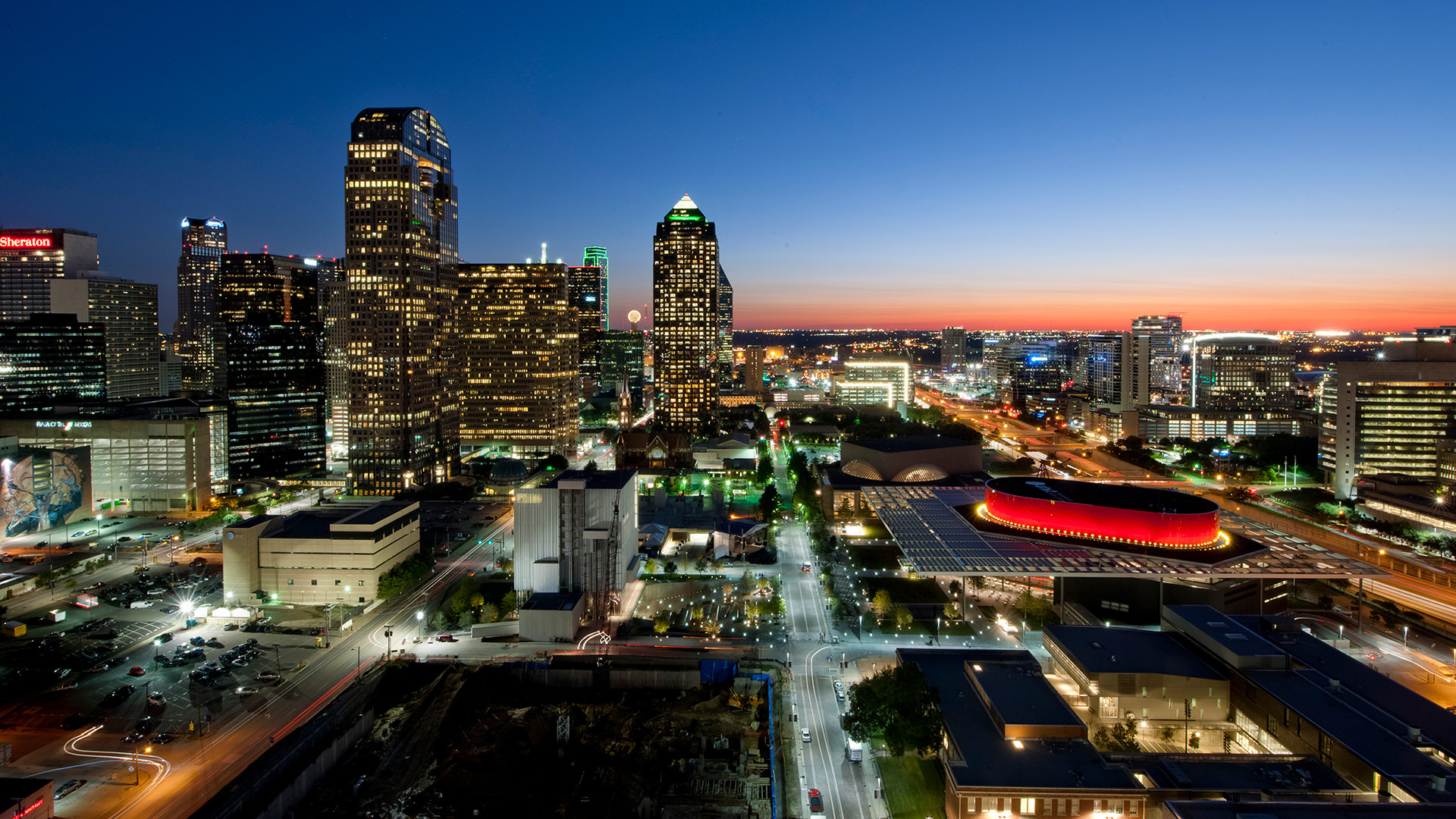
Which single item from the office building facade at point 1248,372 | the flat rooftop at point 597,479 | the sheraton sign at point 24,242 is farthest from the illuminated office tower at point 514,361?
the office building facade at point 1248,372

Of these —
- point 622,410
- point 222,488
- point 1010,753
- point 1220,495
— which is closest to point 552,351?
point 622,410

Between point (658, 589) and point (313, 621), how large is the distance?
19331mm

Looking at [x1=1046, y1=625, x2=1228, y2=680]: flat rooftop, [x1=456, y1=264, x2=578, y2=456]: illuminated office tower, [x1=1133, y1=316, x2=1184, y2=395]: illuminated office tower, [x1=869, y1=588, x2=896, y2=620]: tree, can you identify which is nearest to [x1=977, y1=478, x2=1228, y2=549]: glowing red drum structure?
[x1=1046, y1=625, x2=1228, y2=680]: flat rooftop

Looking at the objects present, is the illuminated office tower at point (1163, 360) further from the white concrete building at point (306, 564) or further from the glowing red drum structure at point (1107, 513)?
the white concrete building at point (306, 564)

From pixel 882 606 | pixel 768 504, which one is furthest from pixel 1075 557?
pixel 768 504

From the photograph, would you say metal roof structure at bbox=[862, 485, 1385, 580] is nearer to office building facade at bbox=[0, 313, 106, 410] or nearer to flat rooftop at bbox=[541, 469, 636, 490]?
flat rooftop at bbox=[541, 469, 636, 490]

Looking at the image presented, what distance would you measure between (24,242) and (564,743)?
130 metres

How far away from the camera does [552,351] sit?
319 ft

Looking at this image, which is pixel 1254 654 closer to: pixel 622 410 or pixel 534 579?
pixel 534 579

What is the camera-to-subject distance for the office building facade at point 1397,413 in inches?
2611

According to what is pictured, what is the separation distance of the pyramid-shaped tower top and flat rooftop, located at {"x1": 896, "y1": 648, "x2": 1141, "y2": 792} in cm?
10072

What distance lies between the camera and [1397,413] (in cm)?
6719

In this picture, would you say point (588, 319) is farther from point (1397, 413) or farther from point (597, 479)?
point (1397, 413)

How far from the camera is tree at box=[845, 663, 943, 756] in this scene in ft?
88.4
